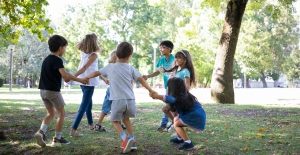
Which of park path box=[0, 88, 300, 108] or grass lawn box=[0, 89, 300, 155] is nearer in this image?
grass lawn box=[0, 89, 300, 155]

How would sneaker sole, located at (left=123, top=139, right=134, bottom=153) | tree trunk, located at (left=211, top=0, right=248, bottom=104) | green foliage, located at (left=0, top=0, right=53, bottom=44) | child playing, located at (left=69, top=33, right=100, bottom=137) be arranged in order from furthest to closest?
tree trunk, located at (left=211, top=0, right=248, bottom=104)
green foliage, located at (left=0, top=0, right=53, bottom=44)
child playing, located at (left=69, top=33, right=100, bottom=137)
sneaker sole, located at (left=123, top=139, right=134, bottom=153)

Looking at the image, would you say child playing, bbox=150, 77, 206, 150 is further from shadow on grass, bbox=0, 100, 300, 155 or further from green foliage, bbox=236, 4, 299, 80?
green foliage, bbox=236, 4, 299, 80

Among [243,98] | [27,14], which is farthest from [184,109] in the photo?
[243,98]

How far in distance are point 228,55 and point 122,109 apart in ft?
33.9

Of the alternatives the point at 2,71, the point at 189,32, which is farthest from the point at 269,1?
the point at 2,71

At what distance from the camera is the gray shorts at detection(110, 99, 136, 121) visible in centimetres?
486

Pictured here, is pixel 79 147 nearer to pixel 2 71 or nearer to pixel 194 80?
pixel 194 80

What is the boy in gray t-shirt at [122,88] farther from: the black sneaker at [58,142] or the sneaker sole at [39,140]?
the sneaker sole at [39,140]

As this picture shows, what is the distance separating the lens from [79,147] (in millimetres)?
5129

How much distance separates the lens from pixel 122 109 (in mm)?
4871

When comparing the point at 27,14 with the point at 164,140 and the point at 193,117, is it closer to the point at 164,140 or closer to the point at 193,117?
the point at 164,140

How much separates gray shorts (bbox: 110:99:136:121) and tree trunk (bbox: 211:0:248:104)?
9.99 metres

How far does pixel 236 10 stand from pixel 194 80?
9.38 metres

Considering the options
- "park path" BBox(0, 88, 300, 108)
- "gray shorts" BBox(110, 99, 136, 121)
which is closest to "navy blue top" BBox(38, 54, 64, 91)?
"gray shorts" BBox(110, 99, 136, 121)
